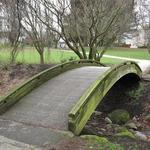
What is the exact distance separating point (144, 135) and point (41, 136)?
3.49 m

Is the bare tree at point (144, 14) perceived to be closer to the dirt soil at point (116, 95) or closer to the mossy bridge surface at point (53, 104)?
the dirt soil at point (116, 95)

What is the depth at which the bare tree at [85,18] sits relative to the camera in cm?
1331

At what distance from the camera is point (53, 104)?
755 cm

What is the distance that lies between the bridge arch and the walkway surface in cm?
27

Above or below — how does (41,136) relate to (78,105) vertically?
below

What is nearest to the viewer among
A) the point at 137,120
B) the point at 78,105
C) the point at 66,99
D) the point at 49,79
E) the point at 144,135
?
the point at 78,105

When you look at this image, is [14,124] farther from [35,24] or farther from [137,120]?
[35,24]

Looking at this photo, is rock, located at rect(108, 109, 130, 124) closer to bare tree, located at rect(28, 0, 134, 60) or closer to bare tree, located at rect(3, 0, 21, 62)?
bare tree, located at rect(28, 0, 134, 60)

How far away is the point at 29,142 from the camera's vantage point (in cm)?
565

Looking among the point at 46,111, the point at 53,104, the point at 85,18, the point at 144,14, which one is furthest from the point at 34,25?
the point at 144,14

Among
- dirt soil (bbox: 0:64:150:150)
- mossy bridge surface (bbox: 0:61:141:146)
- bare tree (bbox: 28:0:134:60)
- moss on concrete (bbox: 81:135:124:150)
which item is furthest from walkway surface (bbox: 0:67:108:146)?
bare tree (bbox: 28:0:134:60)

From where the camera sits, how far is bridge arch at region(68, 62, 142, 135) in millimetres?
6295

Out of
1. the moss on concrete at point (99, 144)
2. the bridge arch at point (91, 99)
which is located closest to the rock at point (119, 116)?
the bridge arch at point (91, 99)

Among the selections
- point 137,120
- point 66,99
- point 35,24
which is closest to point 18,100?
point 66,99
